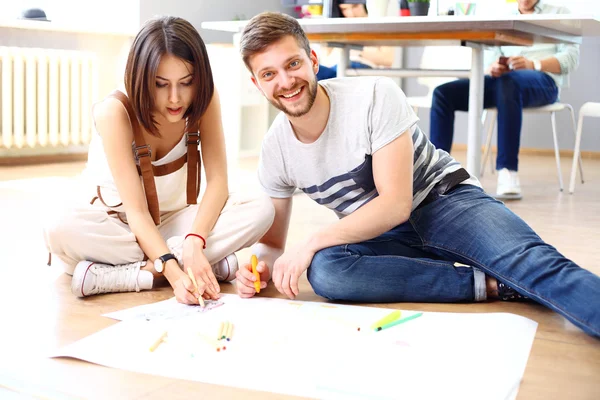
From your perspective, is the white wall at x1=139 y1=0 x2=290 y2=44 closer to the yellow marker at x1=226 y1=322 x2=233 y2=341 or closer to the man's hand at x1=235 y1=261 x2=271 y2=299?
the man's hand at x1=235 y1=261 x2=271 y2=299

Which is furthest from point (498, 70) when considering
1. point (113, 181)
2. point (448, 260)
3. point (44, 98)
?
point (44, 98)

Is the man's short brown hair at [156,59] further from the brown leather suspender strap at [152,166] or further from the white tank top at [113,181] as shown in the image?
the white tank top at [113,181]

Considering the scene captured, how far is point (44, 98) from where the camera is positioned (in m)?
4.32

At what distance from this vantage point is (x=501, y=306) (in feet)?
5.24

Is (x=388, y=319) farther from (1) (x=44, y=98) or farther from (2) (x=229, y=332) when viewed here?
(1) (x=44, y=98)

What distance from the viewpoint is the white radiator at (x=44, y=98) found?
418 centimetres

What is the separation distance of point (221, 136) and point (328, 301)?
1.55ft

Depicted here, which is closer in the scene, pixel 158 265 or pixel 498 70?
pixel 158 265

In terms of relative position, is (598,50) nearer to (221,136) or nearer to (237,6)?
(237,6)

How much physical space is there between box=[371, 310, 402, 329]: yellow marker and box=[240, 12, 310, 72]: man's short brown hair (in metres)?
0.57

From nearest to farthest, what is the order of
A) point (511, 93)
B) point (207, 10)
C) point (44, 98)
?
point (511, 93)
point (44, 98)
point (207, 10)

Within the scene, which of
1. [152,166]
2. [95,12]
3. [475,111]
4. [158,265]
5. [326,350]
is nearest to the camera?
[326,350]

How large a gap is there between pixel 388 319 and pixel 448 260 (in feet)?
1.10

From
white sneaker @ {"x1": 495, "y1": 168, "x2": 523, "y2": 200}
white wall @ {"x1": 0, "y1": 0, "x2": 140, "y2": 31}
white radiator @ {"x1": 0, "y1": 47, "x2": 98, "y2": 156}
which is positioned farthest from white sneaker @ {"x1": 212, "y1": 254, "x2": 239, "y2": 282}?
white wall @ {"x1": 0, "y1": 0, "x2": 140, "y2": 31}
